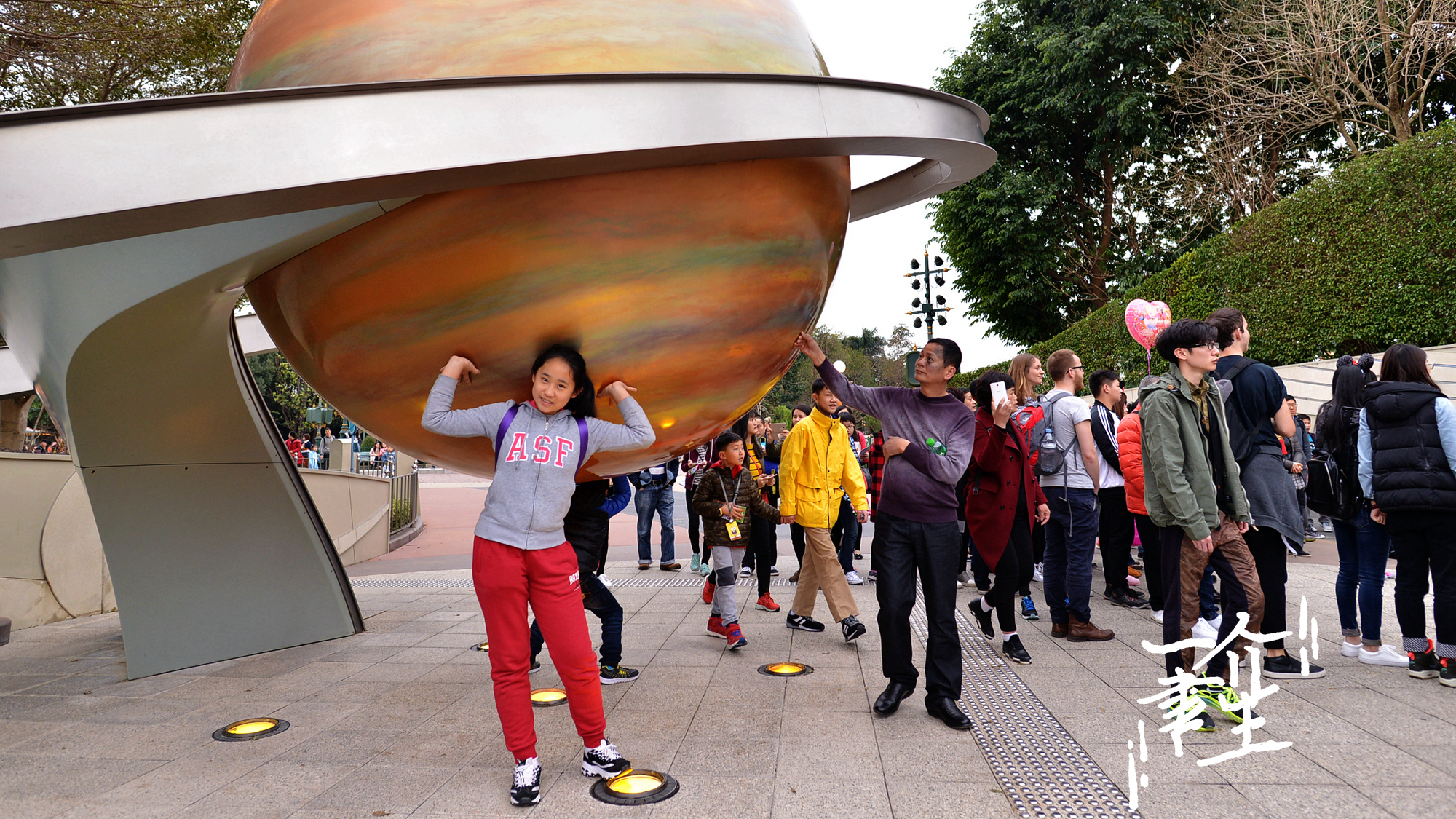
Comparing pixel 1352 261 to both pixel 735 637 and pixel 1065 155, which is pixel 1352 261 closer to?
pixel 735 637

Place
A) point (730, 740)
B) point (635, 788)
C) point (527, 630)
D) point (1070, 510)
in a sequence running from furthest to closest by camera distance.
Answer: point (1070, 510), point (730, 740), point (527, 630), point (635, 788)

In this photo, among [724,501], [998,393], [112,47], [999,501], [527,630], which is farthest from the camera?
[112,47]

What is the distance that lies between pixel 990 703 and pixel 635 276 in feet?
9.60

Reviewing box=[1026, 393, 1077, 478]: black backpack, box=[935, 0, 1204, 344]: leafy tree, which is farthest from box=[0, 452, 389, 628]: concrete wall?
box=[935, 0, 1204, 344]: leafy tree

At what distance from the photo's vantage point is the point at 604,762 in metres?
3.44

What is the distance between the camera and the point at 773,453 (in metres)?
8.50

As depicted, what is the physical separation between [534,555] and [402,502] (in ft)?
41.4

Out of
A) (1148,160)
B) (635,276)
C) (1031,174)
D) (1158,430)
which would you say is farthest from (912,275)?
(635,276)

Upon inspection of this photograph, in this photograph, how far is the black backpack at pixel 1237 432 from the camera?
457cm

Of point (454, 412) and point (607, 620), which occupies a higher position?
point (454, 412)

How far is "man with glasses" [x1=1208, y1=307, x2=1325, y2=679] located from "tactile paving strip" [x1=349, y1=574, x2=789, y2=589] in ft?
14.6

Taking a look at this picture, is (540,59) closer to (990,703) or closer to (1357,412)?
(990,703)

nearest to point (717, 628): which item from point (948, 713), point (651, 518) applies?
point (948, 713)

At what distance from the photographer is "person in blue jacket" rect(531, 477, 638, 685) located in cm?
471
